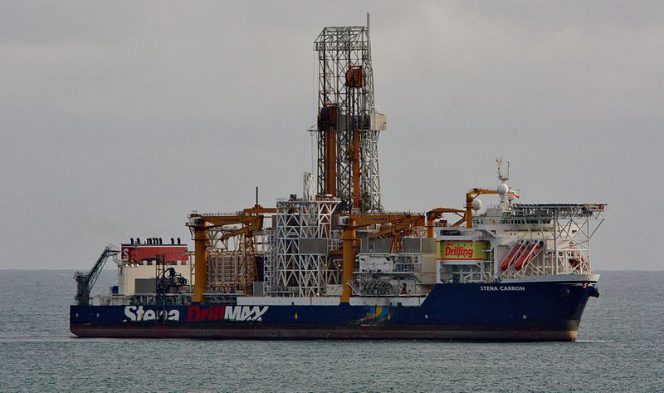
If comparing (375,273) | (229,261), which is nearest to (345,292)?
(375,273)

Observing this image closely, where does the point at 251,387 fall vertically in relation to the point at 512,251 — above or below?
below

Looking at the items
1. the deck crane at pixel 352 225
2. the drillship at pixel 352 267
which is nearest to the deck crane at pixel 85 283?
the drillship at pixel 352 267

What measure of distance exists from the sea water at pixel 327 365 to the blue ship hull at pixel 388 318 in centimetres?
82

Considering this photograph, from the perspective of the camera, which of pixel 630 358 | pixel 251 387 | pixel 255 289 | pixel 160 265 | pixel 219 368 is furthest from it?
pixel 160 265

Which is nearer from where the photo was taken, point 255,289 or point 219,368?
point 219,368

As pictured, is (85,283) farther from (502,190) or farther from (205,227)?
(502,190)

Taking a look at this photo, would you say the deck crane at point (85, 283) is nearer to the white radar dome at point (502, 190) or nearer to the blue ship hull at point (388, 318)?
the blue ship hull at point (388, 318)

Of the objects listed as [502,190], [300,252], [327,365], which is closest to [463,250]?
[502,190]

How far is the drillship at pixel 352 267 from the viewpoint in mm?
81562

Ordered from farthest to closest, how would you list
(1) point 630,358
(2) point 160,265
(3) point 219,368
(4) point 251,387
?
(2) point 160,265 < (1) point 630,358 < (3) point 219,368 < (4) point 251,387

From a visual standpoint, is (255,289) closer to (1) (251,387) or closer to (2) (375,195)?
(2) (375,195)

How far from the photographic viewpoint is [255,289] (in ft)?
289

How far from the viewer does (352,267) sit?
278 feet

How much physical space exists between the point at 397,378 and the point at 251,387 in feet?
23.0
